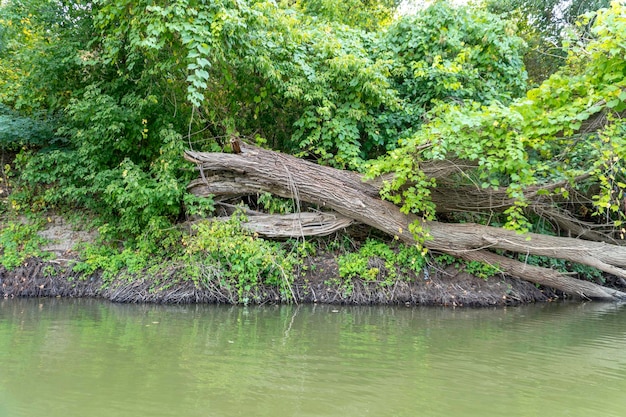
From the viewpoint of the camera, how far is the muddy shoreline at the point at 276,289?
8445mm

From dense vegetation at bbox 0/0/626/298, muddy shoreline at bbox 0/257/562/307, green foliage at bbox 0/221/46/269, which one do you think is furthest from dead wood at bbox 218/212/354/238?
green foliage at bbox 0/221/46/269

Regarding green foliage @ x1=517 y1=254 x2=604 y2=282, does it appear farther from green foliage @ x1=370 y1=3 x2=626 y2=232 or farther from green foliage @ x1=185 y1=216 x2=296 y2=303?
green foliage @ x1=185 y1=216 x2=296 y2=303

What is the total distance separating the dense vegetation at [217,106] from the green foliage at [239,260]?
0.11 ft

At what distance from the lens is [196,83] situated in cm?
783

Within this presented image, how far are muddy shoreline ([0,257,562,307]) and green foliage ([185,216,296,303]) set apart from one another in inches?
6.3

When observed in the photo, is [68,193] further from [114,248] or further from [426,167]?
[426,167]

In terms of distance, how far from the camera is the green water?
11.4 feet

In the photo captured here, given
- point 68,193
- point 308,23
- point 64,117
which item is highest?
point 308,23

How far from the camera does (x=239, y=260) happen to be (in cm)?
852

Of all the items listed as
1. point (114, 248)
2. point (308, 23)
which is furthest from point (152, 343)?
point (308, 23)

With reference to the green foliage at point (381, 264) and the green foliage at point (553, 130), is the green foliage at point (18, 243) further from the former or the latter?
the green foliage at point (553, 130)

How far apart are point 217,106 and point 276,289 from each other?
4.39m

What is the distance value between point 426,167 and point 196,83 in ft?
13.3

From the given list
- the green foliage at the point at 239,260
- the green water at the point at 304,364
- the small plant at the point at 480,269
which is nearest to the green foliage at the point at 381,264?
the small plant at the point at 480,269
